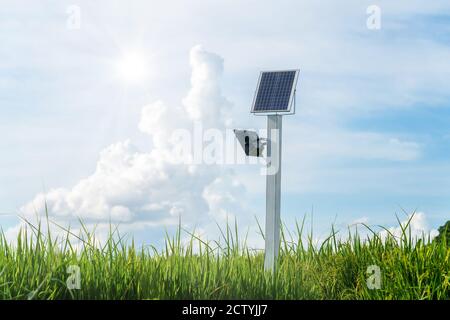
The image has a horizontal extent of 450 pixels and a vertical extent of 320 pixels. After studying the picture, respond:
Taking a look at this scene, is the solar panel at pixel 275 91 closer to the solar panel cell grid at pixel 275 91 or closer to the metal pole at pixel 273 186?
the solar panel cell grid at pixel 275 91

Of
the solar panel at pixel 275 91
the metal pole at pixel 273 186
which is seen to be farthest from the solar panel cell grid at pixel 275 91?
the metal pole at pixel 273 186

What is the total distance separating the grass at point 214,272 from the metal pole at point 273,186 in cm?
30

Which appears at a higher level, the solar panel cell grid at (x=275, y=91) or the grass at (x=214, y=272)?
the solar panel cell grid at (x=275, y=91)

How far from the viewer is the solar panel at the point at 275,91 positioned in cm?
676

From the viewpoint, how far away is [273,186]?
6828 millimetres

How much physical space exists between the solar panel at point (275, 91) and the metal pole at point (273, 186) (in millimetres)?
137

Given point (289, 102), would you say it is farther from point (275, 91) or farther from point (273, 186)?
point (273, 186)

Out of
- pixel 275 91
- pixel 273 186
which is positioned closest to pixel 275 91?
pixel 275 91

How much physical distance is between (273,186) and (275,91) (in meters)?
1.03

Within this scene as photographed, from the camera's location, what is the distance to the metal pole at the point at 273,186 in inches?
269

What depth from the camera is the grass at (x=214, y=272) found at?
6.00m

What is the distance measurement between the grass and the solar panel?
1.59m

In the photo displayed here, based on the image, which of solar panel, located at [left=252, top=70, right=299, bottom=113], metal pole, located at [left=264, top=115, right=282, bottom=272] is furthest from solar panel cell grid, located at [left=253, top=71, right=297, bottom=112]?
metal pole, located at [left=264, top=115, right=282, bottom=272]

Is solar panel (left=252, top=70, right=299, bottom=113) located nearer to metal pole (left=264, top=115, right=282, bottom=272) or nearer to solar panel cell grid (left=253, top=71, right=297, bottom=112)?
solar panel cell grid (left=253, top=71, right=297, bottom=112)
